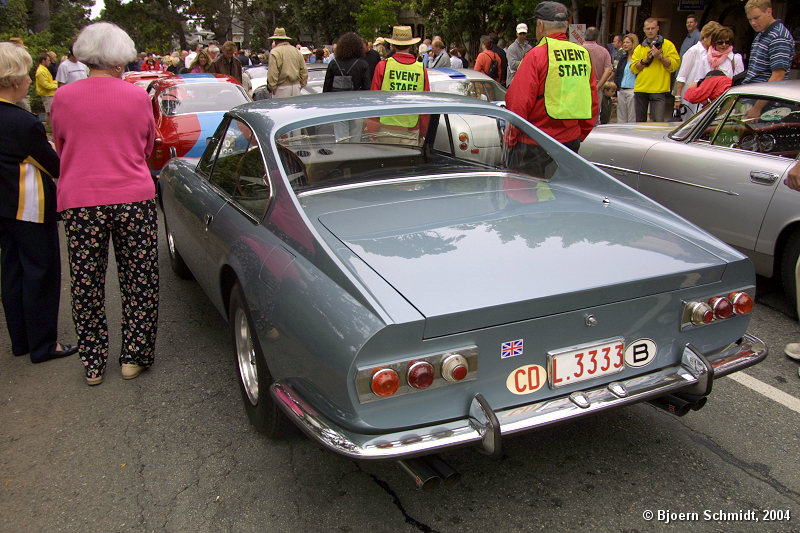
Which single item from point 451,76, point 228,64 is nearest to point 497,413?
point 451,76

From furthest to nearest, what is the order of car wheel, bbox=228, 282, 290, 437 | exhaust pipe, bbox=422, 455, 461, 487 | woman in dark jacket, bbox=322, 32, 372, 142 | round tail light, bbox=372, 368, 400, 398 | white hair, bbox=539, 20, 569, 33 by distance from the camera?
woman in dark jacket, bbox=322, 32, 372, 142, white hair, bbox=539, 20, 569, 33, car wheel, bbox=228, 282, 290, 437, exhaust pipe, bbox=422, 455, 461, 487, round tail light, bbox=372, 368, 400, 398

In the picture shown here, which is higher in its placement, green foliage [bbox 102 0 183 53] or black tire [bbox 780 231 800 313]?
green foliage [bbox 102 0 183 53]

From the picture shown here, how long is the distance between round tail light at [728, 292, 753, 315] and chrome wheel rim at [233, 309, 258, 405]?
2.07 m

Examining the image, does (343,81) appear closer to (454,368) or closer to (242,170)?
(242,170)

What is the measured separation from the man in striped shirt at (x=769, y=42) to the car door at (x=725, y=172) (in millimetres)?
1911

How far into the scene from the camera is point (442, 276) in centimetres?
241

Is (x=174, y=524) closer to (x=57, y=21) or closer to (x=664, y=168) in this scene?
(x=664, y=168)

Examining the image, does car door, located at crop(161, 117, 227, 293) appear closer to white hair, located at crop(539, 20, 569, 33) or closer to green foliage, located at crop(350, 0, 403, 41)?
white hair, located at crop(539, 20, 569, 33)

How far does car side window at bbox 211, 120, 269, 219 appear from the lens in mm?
3223

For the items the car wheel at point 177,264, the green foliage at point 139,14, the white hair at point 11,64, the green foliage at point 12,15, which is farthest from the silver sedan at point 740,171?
the green foliage at point 139,14

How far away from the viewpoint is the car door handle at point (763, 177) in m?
4.48

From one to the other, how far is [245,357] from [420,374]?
1386mm

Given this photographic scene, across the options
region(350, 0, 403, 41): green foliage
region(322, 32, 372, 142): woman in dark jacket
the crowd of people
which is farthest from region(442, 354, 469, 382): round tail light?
region(350, 0, 403, 41): green foliage

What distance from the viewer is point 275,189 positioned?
3.05 metres
